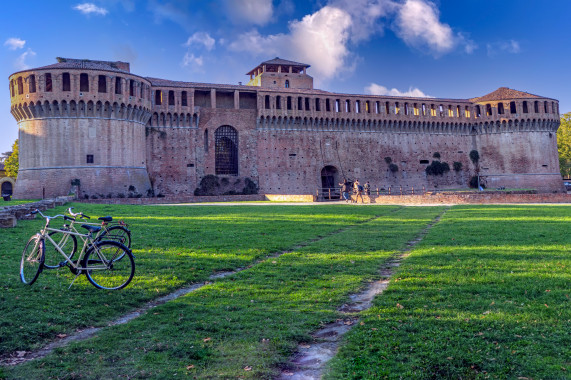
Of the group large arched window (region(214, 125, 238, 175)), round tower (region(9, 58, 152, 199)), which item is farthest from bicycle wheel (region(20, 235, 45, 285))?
large arched window (region(214, 125, 238, 175))

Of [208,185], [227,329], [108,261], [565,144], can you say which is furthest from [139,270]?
[565,144]

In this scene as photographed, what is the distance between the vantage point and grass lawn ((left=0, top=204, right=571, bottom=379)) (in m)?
3.90

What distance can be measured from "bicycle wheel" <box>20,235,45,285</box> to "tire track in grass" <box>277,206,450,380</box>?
175 inches

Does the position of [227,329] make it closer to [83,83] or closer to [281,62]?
[83,83]

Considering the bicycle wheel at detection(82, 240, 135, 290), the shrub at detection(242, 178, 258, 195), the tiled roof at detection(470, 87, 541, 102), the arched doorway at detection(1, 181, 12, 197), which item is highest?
the tiled roof at detection(470, 87, 541, 102)

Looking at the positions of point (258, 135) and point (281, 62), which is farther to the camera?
point (281, 62)

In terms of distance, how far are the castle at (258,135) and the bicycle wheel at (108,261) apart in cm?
3193

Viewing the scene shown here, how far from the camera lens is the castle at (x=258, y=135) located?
36.6 meters

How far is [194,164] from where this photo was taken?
Answer: 42812mm

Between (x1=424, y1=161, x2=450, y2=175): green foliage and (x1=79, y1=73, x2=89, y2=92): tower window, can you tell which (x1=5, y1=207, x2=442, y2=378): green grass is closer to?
(x1=79, y1=73, x2=89, y2=92): tower window

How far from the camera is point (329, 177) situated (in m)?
49.2

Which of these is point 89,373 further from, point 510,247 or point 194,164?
point 194,164

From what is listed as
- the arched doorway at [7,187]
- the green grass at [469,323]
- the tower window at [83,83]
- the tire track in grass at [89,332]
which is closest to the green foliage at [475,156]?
the tower window at [83,83]

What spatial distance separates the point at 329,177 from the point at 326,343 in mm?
44986
